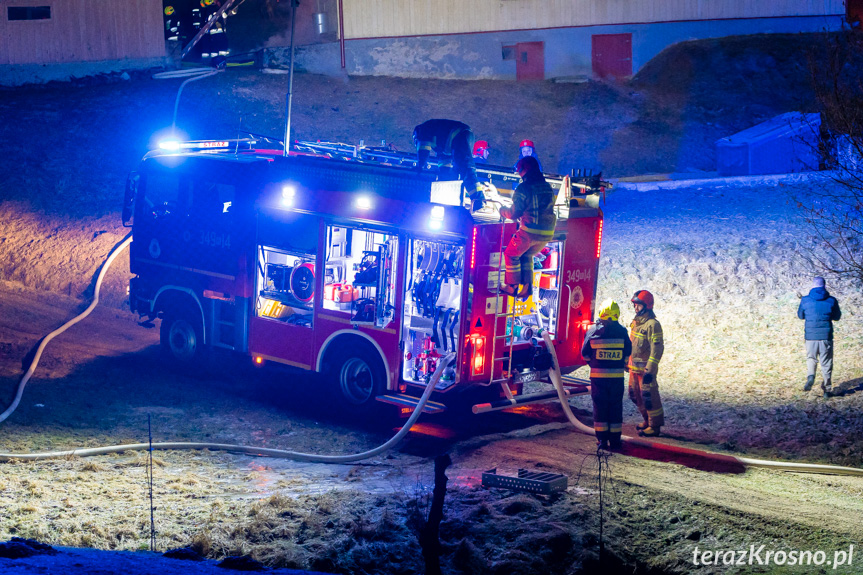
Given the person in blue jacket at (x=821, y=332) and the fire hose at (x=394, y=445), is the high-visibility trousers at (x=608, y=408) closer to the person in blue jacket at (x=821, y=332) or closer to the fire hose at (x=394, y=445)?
the fire hose at (x=394, y=445)

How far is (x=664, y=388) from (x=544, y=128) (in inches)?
649

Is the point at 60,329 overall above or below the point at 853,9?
below

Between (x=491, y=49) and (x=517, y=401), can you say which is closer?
(x=517, y=401)

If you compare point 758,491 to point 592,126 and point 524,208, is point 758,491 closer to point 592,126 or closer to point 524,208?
point 524,208

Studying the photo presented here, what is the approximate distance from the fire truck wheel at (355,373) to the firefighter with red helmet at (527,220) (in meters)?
1.94

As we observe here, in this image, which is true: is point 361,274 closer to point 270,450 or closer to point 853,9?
point 270,450

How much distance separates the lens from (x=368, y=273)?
1045 centimetres

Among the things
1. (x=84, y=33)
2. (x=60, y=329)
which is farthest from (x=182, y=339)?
(x=84, y=33)

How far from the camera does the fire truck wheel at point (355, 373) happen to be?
10484 millimetres

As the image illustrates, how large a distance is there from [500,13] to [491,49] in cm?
121

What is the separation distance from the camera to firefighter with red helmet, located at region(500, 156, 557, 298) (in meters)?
9.37

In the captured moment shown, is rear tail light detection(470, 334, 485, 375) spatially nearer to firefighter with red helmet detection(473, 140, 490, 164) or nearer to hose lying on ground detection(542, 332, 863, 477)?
hose lying on ground detection(542, 332, 863, 477)

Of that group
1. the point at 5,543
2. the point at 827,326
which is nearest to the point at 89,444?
the point at 5,543

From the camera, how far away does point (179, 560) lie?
5973 mm
